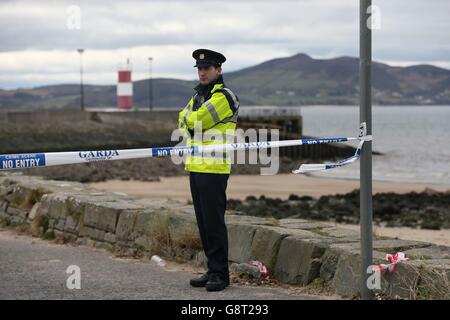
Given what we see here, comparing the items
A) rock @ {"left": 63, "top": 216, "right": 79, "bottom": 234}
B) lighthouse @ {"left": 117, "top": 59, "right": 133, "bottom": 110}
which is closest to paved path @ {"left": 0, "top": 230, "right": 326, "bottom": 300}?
rock @ {"left": 63, "top": 216, "right": 79, "bottom": 234}

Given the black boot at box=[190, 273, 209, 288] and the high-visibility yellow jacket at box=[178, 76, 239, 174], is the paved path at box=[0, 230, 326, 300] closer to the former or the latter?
the black boot at box=[190, 273, 209, 288]

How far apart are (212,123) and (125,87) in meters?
55.5

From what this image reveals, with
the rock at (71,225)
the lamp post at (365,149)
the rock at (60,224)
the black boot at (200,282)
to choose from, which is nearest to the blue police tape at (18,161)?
the black boot at (200,282)

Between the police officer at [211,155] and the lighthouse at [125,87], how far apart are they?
54035 mm

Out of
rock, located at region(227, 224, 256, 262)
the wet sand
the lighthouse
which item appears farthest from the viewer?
the lighthouse

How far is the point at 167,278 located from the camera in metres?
6.92

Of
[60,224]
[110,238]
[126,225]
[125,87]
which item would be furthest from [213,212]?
[125,87]

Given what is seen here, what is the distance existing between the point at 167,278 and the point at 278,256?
982 mm

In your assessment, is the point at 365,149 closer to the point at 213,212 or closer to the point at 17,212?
the point at 213,212

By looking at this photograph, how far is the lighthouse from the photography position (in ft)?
196

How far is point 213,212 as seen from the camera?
6430 mm

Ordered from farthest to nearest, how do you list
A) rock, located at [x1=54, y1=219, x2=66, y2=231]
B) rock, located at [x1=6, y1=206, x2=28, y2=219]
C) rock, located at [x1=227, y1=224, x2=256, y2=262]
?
rock, located at [x1=6, y1=206, x2=28, y2=219], rock, located at [x1=54, y1=219, x2=66, y2=231], rock, located at [x1=227, y1=224, x2=256, y2=262]

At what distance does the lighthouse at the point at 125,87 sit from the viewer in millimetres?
59719

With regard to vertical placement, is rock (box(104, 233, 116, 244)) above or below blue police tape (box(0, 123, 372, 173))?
below
